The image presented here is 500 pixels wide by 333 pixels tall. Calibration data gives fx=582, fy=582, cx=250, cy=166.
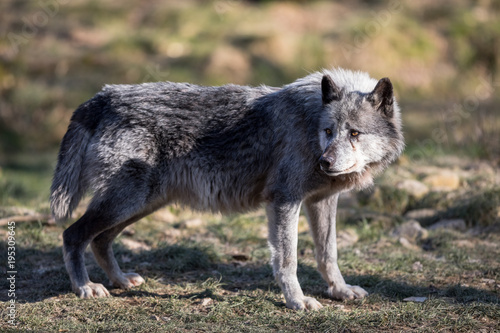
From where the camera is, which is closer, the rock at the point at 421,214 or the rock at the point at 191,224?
the rock at the point at 191,224

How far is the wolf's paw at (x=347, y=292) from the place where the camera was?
5.04m

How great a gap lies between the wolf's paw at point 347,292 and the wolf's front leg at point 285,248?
0.36 metres

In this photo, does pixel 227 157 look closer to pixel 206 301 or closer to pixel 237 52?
pixel 206 301

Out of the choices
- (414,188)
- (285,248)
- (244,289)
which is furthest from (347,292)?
(414,188)

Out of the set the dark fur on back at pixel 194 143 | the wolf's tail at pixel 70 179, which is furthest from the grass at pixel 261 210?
the dark fur on back at pixel 194 143

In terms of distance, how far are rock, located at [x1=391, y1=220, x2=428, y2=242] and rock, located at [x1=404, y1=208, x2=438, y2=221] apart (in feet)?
1.72

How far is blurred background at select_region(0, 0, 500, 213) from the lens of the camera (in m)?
12.7

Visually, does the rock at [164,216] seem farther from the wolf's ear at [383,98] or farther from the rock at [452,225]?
the wolf's ear at [383,98]

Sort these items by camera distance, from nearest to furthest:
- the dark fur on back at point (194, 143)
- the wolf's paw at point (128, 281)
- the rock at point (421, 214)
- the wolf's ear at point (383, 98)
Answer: the wolf's ear at point (383, 98) < the dark fur on back at point (194, 143) < the wolf's paw at point (128, 281) < the rock at point (421, 214)

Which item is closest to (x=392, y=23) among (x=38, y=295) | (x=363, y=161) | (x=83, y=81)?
(x=83, y=81)

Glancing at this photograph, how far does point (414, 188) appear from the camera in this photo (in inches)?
316

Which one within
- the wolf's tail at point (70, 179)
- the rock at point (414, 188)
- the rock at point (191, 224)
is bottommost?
the rock at point (191, 224)

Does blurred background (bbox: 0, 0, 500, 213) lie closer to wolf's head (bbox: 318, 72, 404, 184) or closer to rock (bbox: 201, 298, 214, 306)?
wolf's head (bbox: 318, 72, 404, 184)

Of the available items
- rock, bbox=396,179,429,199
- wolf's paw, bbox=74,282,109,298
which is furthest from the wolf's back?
rock, bbox=396,179,429,199
